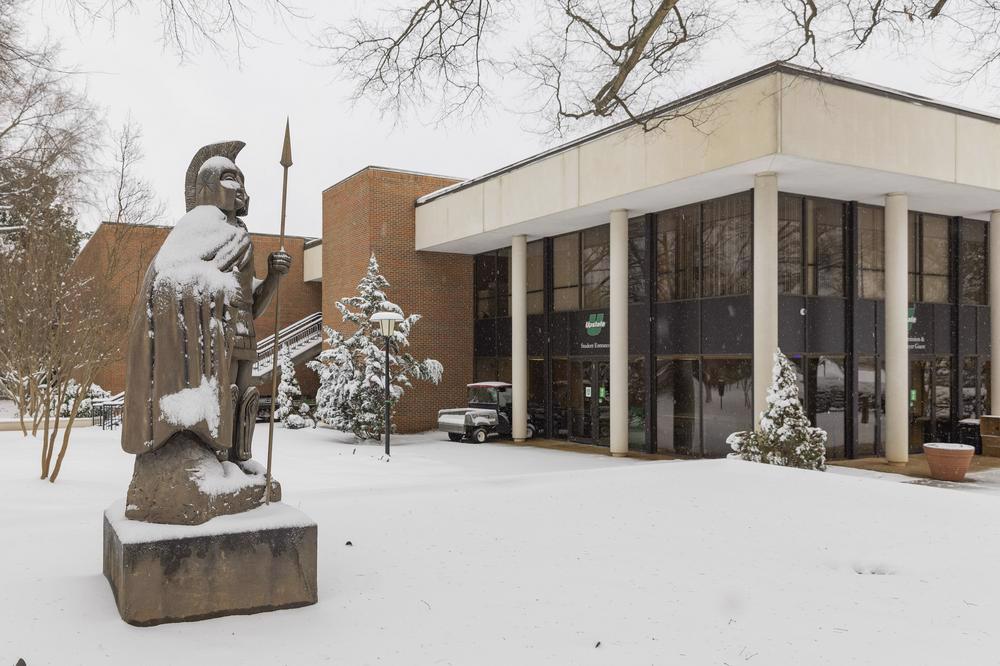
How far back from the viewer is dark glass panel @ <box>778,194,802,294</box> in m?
16.7

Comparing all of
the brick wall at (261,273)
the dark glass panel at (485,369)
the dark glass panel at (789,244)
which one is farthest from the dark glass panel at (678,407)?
the brick wall at (261,273)

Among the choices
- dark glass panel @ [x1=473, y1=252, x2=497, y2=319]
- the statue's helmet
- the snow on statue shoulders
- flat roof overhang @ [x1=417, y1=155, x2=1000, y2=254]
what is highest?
flat roof overhang @ [x1=417, y1=155, x2=1000, y2=254]

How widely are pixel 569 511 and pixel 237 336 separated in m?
4.64

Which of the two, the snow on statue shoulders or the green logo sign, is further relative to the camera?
the green logo sign

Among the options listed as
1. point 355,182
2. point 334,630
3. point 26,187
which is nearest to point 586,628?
point 334,630

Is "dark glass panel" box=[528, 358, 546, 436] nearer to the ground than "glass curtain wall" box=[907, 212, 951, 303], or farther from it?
nearer to the ground

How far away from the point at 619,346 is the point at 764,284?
4508 mm

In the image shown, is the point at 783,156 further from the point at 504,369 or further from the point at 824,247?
the point at 504,369

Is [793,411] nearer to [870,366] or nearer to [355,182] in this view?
[870,366]

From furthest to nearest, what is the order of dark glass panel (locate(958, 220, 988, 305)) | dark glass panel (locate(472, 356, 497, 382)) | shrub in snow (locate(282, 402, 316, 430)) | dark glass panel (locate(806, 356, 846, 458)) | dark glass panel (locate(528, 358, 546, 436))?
1. dark glass panel (locate(472, 356, 497, 382))
2. shrub in snow (locate(282, 402, 316, 430))
3. dark glass panel (locate(528, 358, 546, 436))
4. dark glass panel (locate(958, 220, 988, 305))
5. dark glass panel (locate(806, 356, 846, 458))

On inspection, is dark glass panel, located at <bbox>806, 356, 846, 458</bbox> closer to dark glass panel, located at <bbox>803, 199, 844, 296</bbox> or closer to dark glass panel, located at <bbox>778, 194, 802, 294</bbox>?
dark glass panel, located at <bbox>803, 199, 844, 296</bbox>

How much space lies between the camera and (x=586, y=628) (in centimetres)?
513

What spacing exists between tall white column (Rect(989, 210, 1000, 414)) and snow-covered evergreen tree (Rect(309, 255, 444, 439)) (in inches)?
566

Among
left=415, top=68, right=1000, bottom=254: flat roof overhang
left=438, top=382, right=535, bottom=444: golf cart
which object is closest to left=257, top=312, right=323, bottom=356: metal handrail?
left=438, top=382, right=535, bottom=444: golf cart
